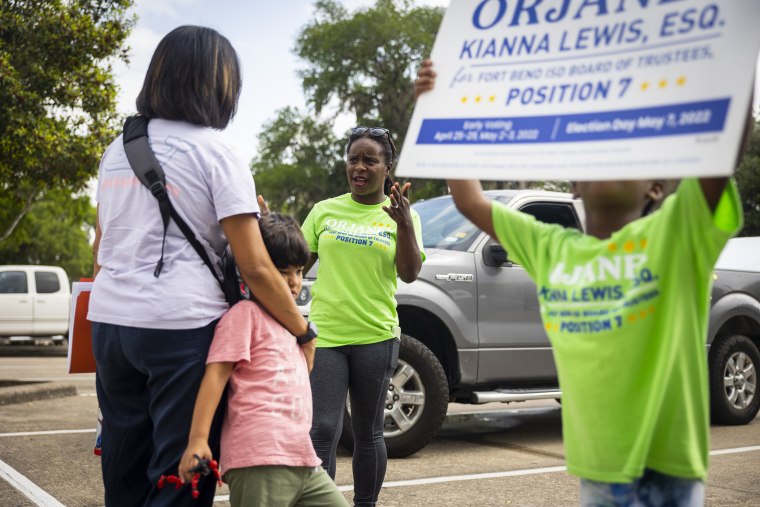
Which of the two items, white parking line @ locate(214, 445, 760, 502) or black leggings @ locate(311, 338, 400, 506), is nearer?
black leggings @ locate(311, 338, 400, 506)

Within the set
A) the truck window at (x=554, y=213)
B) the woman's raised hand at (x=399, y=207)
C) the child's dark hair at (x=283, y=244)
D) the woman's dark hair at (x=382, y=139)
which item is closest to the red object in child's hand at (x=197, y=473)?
the child's dark hair at (x=283, y=244)

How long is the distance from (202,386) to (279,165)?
4023 cm

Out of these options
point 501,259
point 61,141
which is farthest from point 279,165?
point 501,259

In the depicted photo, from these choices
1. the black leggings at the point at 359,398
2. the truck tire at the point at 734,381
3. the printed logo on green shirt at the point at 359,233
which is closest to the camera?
the black leggings at the point at 359,398

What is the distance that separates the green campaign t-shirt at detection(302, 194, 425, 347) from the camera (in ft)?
13.5

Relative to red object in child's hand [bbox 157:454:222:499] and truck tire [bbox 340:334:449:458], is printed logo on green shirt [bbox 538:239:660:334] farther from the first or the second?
truck tire [bbox 340:334:449:458]

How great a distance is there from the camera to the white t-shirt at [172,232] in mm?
2562

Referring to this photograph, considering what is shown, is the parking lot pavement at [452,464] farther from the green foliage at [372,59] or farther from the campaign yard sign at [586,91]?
the green foliage at [372,59]

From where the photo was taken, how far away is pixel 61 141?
13625mm

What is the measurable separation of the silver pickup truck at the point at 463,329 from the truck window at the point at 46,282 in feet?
43.1

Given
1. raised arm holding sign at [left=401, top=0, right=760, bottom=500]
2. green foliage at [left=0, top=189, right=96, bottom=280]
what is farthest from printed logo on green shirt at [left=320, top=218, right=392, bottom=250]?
green foliage at [left=0, top=189, right=96, bottom=280]

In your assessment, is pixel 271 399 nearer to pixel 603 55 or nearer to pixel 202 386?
pixel 202 386

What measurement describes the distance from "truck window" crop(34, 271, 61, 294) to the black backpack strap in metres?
16.8

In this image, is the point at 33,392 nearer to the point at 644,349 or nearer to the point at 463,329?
the point at 463,329
